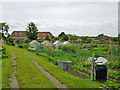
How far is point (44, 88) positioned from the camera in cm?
517

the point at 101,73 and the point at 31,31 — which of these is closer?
the point at 101,73

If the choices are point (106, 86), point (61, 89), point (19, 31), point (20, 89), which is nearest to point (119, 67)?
point (106, 86)

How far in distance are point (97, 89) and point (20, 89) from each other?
9.14 ft

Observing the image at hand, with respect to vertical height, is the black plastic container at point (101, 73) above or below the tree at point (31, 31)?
below

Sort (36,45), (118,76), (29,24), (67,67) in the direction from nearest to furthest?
(118,76) → (67,67) → (36,45) → (29,24)

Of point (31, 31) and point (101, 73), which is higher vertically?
point (31, 31)

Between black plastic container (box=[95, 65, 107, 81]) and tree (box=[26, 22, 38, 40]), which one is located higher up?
tree (box=[26, 22, 38, 40])

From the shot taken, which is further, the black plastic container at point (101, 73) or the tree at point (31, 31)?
the tree at point (31, 31)

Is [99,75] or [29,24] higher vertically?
[29,24]

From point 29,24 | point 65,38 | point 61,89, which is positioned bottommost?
point 61,89

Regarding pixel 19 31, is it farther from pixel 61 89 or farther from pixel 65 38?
pixel 61 89

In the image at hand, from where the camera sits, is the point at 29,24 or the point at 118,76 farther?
the point at 29,24

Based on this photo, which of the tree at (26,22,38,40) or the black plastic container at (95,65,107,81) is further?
the tree at (26,22,38,40)

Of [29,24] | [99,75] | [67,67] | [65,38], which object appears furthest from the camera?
[65,38]
